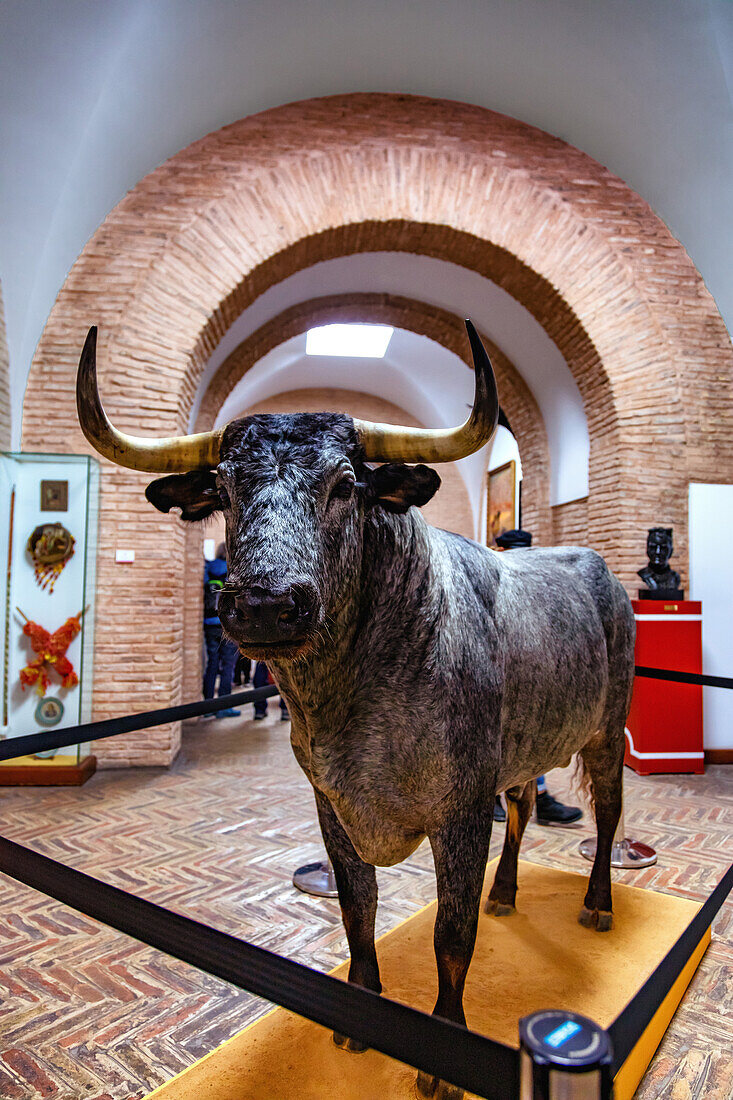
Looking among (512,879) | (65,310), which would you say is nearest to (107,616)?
(65,310)

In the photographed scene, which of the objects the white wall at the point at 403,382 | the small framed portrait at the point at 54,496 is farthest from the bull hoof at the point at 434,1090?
the white wall at the point at 403,382

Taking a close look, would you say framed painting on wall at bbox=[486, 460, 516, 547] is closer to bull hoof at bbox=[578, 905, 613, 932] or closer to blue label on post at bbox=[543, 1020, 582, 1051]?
bull hoof at bbox=[578, 905, 613, 932]

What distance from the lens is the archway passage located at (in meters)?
6.55

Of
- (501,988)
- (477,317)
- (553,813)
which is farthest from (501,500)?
(501,988)

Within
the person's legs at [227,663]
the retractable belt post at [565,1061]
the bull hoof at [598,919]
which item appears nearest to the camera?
the retractable belt post at [565,1061]

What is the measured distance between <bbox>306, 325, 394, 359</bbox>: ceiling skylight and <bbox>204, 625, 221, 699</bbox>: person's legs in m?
7.02

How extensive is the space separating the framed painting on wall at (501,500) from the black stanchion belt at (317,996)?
12078 mm

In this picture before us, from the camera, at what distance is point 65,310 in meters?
6.70

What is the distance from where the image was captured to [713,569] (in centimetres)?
739

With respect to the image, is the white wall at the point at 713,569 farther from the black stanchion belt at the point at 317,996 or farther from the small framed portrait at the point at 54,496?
the black stanchion belt at the point at 317,996

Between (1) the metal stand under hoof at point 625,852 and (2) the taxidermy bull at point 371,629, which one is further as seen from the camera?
(1) the metal stand under hoof at point 625,852

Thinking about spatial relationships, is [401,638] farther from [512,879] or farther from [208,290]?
[208,290]

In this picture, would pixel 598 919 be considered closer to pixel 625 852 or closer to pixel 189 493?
pixel 625 852

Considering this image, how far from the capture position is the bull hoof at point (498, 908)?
3264 millimetres
